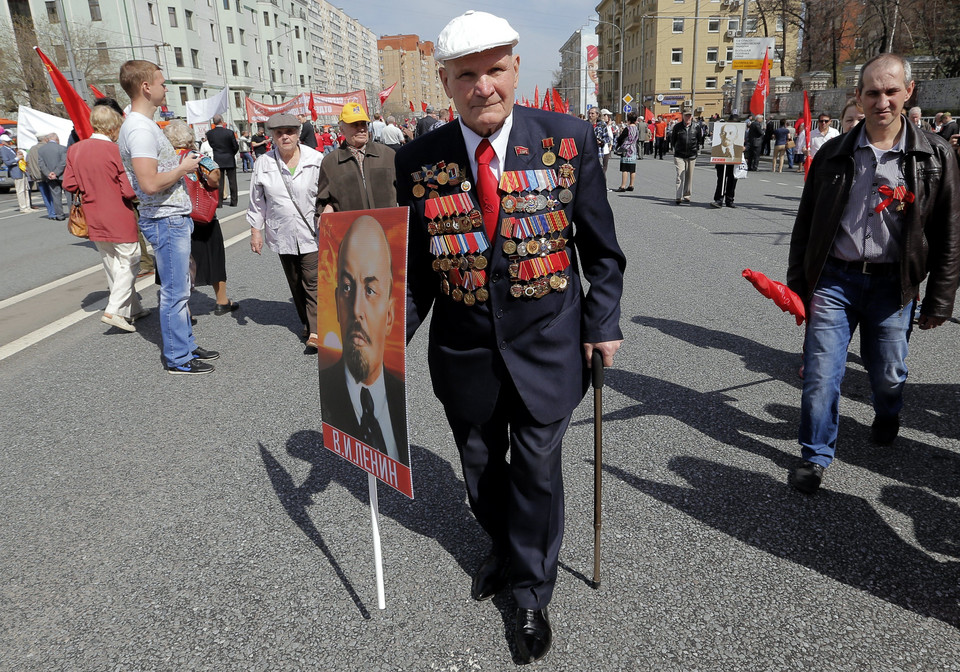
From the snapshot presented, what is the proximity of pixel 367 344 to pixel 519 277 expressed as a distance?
562 mm

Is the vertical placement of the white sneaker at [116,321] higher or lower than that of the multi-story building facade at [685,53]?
lower

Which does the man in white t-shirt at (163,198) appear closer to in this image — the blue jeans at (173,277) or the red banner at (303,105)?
the blue jeans at (173,277)

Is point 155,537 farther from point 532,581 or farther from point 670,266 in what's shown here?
point 670,266

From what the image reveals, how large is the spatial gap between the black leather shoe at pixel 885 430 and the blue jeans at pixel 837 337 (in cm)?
29

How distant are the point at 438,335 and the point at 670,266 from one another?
6.78 m

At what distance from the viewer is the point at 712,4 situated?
77.1 meters

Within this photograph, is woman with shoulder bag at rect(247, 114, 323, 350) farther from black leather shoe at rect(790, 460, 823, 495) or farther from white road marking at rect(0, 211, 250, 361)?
black leather shoe at rect(790, 460, 823, 495)

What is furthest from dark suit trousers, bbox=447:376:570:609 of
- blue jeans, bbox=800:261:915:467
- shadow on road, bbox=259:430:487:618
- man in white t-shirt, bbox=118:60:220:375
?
man in white t-shirt, bbox=118:60:220:375

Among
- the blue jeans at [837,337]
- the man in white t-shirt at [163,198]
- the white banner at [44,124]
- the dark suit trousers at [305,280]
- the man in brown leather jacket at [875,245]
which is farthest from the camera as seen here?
the white banner at [44,124]

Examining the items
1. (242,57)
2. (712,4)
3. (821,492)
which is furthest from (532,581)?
(712,4)

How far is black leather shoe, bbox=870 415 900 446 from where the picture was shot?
3.59 metres

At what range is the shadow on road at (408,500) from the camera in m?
2.89

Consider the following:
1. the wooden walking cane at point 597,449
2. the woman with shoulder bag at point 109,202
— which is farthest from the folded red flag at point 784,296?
the woman with shoulder bag at point 109,202

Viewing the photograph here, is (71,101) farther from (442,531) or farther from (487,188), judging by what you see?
(487,188)
